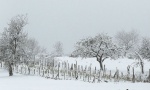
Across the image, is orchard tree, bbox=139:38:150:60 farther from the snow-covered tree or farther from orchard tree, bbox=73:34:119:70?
the snow-covered tree

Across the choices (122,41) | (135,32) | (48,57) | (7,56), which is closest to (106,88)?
(7,56)

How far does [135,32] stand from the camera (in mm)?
136500

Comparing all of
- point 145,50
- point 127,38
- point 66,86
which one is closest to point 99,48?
point 145,50

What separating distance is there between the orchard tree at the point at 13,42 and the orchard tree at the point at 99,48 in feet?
56.6

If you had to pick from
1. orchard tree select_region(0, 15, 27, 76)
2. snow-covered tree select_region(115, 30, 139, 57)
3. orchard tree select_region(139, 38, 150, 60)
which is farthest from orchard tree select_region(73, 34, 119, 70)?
snow-covered tree select_region(115, 30, 139, 57)

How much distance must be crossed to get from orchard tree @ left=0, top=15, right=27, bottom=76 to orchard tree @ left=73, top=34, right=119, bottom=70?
1725 centimetres

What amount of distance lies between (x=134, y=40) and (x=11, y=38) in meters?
98.1

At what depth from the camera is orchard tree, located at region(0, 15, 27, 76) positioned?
39000mm

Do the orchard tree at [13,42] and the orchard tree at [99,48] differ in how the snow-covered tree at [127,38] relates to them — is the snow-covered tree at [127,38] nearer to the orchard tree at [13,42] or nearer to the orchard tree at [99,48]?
the orchard tree at [99,48]

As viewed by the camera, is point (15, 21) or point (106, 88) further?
point (15, 21)

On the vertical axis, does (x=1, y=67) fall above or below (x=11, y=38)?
below

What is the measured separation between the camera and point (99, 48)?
5328 cm

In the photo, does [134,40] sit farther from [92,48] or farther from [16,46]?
[16,46]

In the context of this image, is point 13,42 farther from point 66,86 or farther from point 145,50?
point 145,50
